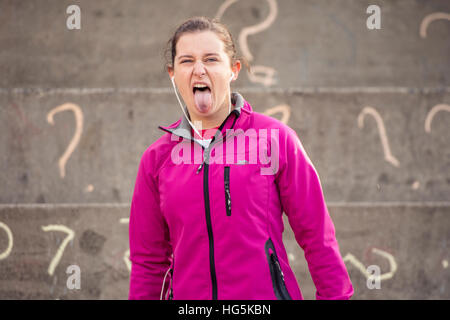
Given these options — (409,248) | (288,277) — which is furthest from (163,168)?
(409,248)

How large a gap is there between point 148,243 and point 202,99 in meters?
0.67

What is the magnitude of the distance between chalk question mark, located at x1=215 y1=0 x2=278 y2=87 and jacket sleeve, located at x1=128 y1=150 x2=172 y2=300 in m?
2.06

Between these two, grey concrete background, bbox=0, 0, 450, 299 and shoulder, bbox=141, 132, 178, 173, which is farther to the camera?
grey concrete background, bbox=0, 0, 450, 299

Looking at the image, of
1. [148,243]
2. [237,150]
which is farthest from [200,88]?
[148,243]

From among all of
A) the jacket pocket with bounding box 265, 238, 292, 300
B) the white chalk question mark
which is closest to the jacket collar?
the jacket pocket with bounding box 265, 238, 292, 300

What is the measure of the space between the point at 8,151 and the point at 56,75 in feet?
2.46

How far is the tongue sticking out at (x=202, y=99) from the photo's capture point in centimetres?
199

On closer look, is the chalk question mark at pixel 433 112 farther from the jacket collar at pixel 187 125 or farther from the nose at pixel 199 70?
the nose at pixel 199 70

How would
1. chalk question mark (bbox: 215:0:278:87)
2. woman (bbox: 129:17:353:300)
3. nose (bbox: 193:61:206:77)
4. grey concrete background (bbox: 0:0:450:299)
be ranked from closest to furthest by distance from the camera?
woman (bbox: 129:17:353:300) < nose (bbox: 193:61:206:77) < grey concrete background (bbox: 0:0:450:299) < chalk question mark (bbox: 215:0:278:87)

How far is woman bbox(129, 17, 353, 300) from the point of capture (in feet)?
5.92

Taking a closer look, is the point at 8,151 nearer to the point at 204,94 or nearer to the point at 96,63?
the point at 96,63

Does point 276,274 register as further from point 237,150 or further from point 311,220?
point 237,150

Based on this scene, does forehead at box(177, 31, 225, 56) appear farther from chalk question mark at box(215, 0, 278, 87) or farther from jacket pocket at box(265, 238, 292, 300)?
chalk question mark at box(215, 0, 278, 87)

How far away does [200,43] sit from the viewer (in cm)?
198
